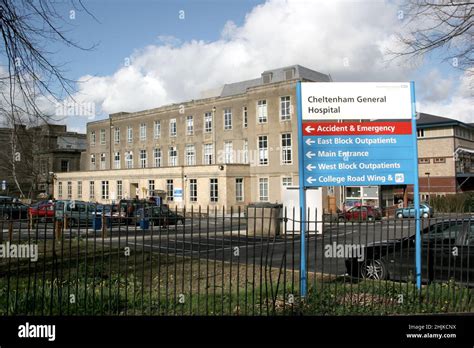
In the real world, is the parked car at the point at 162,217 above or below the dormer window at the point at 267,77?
below

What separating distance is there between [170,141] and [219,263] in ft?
162

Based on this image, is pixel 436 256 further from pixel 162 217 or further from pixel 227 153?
pixel 227 153

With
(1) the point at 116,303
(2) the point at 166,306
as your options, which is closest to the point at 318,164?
(2) the point at 166,306

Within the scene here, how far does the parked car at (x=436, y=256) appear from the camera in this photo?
8977 mm

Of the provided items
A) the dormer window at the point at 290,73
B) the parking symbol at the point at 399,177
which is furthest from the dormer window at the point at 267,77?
the parking symbol at the point at 399,177

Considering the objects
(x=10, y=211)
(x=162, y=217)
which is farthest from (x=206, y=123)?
(x=162, y=217)

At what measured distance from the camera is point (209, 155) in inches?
2206

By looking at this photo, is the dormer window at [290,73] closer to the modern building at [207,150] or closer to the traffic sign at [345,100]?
the modern building at [207,150]

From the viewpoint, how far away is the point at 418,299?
7562 millimetres

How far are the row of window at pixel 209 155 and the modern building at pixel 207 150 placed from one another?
11 cm

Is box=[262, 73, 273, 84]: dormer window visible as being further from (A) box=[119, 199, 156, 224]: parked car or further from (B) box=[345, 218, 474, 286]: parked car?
(B) box=[345, 218, 474, 286]: parked car

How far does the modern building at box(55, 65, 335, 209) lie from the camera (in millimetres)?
47375

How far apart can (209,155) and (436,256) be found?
4741cm
